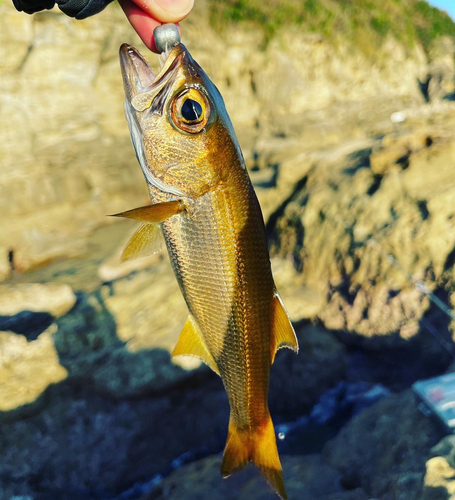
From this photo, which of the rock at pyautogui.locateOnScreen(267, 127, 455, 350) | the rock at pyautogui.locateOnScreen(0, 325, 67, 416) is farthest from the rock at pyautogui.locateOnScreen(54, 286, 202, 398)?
the rock at pyautogui.locateOnScreen(267, 127, 455, 350)

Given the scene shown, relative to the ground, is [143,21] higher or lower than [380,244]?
higher

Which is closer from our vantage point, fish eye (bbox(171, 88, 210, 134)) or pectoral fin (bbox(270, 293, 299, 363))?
fish eye (bbox(171, 88, 210, 134))

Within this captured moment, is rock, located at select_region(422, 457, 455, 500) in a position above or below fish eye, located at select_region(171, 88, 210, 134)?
below

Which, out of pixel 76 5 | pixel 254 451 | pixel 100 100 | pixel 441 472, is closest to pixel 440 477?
pixel 441 472

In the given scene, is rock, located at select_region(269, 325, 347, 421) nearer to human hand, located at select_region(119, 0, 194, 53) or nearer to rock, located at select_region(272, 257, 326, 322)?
rock, located at select_region(272, 257, 326, 322)

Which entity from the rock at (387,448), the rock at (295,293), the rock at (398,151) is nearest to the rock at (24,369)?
the rock at (295,293)

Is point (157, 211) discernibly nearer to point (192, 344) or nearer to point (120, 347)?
point (192, 344)

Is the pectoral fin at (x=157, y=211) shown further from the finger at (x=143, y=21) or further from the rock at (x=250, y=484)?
the rock at (x=250, y=484)
